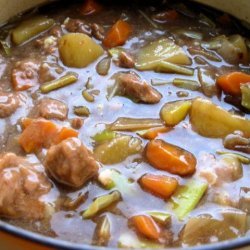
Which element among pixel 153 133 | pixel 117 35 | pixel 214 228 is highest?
pixel 117 35

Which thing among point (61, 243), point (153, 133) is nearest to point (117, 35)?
point (153, 133)

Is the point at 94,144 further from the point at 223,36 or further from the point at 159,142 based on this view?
the point at 223,36

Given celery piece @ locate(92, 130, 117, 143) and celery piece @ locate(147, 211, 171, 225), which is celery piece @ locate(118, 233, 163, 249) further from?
celery piece @ locate(92, 130, 117, 143)

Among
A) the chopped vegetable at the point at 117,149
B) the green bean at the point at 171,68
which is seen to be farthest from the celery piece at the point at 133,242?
the green bean at the point at 171,68

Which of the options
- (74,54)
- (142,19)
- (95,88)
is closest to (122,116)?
(95,88)

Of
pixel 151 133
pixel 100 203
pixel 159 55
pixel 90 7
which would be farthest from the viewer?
Result: pixel 90 7

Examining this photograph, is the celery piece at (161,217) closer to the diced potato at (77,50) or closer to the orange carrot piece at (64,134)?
the orange carrot piece at (64,134)

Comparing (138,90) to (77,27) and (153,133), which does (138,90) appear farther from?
(77,27)
